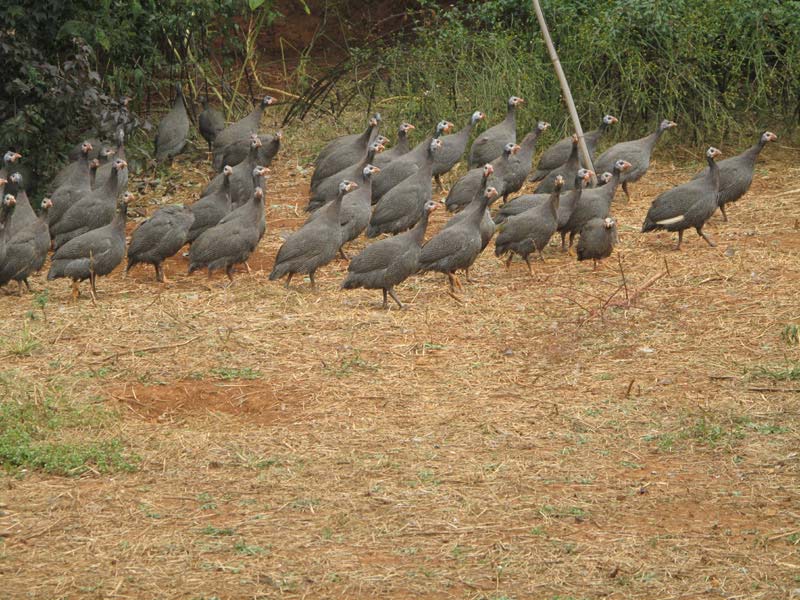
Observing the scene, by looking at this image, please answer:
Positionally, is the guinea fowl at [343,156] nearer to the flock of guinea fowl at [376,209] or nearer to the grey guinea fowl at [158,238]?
the flock of guinea fowl at [376,209]

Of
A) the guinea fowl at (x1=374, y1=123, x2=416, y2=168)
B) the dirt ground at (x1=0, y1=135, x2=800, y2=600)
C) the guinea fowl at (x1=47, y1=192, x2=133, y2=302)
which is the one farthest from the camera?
Result: the guinea fowl at (x1=374, y1=123, x2=416, y2=168)

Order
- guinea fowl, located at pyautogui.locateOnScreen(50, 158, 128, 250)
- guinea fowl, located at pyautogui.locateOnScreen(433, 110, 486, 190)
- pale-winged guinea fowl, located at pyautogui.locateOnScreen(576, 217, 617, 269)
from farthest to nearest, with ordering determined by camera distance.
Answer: guinea fowl, located at pyautogui.locateOnScreen(433, 110, 486, 190), guinea fowl, located at pyautogui.locateOnScreen(50, 158, 128, 250), pale-winged guinea fowl, located at pyautogui.locateOnScreen(576, 217, 617, 269)

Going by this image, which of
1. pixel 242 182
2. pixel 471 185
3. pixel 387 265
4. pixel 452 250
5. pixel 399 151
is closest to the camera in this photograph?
pixel 387 265

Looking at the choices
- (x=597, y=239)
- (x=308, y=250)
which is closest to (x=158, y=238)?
(x=308, y=250)

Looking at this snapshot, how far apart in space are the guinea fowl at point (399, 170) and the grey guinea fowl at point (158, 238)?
7.37 ft

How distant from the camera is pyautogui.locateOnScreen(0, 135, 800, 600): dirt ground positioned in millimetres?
5004

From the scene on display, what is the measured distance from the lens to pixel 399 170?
465 inches

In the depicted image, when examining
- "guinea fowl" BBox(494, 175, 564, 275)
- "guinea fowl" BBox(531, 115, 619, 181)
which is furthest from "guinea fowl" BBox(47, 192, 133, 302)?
"guinea fowl" BBox(531, 115, 619, 181)

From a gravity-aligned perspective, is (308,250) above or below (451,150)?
below

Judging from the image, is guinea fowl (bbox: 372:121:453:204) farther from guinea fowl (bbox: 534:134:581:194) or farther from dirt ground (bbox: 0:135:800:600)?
dirt ground (bbox: 0:135:800:600)

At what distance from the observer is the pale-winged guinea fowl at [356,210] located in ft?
34.6

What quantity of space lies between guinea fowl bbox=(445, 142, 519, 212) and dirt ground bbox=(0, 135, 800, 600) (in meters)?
1.43

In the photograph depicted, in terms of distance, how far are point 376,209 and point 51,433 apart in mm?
5006

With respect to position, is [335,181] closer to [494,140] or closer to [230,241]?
[230,241]
